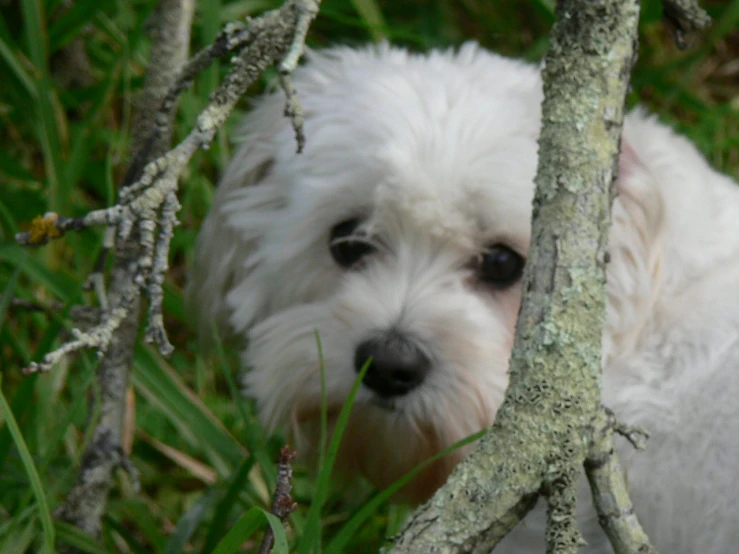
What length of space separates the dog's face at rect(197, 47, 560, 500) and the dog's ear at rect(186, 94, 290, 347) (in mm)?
11

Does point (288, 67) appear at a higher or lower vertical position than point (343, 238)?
higher

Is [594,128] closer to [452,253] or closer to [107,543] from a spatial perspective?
[452,253]

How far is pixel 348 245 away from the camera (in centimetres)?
210

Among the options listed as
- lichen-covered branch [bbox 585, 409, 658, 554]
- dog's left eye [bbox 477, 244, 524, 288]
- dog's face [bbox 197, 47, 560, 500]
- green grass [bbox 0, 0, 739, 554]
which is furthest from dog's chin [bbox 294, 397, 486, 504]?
lichen-covered branch [bbox 585, 409, 658, 554]

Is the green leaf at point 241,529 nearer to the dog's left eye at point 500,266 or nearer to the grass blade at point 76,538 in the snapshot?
the grass blade at point 76,538

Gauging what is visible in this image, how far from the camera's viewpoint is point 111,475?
1.94m

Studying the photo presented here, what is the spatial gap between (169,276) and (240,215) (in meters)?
1.02

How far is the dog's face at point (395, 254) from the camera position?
6.00 ft

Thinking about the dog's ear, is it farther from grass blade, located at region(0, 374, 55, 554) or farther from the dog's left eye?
grass blade, located at region(0, 374, 55, 554)

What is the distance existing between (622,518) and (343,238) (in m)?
0.97

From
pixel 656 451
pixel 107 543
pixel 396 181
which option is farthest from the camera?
pixel 107 543

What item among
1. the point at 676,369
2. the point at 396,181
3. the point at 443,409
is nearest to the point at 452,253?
the point at 396,181

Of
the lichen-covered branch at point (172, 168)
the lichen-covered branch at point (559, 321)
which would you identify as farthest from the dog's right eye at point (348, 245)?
the lichen-covered branch at point (559, 321)

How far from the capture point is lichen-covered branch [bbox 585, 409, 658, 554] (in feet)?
4.00
